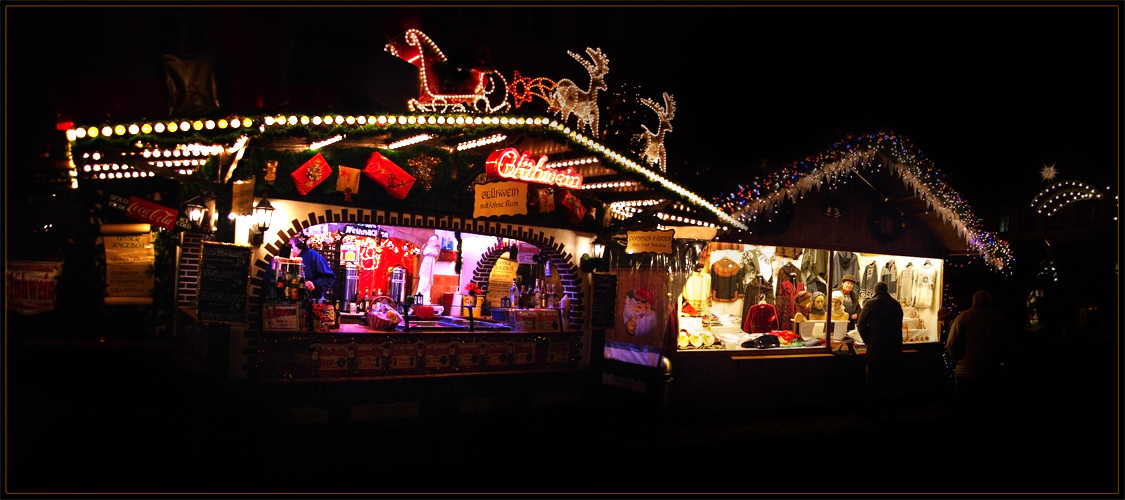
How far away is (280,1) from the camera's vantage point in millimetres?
9328

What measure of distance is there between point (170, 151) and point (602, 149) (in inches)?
185

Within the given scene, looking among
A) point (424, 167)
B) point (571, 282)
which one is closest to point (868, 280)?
point (571, 282)

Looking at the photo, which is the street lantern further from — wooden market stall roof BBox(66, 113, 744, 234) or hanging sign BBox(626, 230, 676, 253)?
hanging sign BBox(626, 230, 676, 253)

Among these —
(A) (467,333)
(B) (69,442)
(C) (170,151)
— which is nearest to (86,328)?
(B) (69,442)

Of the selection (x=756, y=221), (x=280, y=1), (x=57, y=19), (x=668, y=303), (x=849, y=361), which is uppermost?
(x=57, y=19)

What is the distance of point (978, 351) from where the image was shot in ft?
31.1

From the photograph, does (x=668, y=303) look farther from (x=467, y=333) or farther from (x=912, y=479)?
(x=912, y=479)

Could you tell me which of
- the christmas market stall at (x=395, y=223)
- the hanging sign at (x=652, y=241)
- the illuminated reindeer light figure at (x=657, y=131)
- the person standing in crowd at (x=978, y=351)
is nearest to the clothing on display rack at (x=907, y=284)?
the person standing in crowd at (x=978, y=351)

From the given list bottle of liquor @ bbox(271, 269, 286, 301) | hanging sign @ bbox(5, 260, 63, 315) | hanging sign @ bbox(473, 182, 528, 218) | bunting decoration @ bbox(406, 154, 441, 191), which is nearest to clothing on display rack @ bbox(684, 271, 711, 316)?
hanging sign @ bbox(473, 182, 528, 218)

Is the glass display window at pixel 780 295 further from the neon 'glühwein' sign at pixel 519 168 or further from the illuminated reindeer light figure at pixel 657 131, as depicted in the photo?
the neon 'glühwein' sign at pixel 519 168

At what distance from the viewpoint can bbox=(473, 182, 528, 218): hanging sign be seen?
8008 mm

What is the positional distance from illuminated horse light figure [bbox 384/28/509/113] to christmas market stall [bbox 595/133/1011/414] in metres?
3.26

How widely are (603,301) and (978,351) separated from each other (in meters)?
5.28

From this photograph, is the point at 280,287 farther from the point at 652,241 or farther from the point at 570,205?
the point at 652,241
